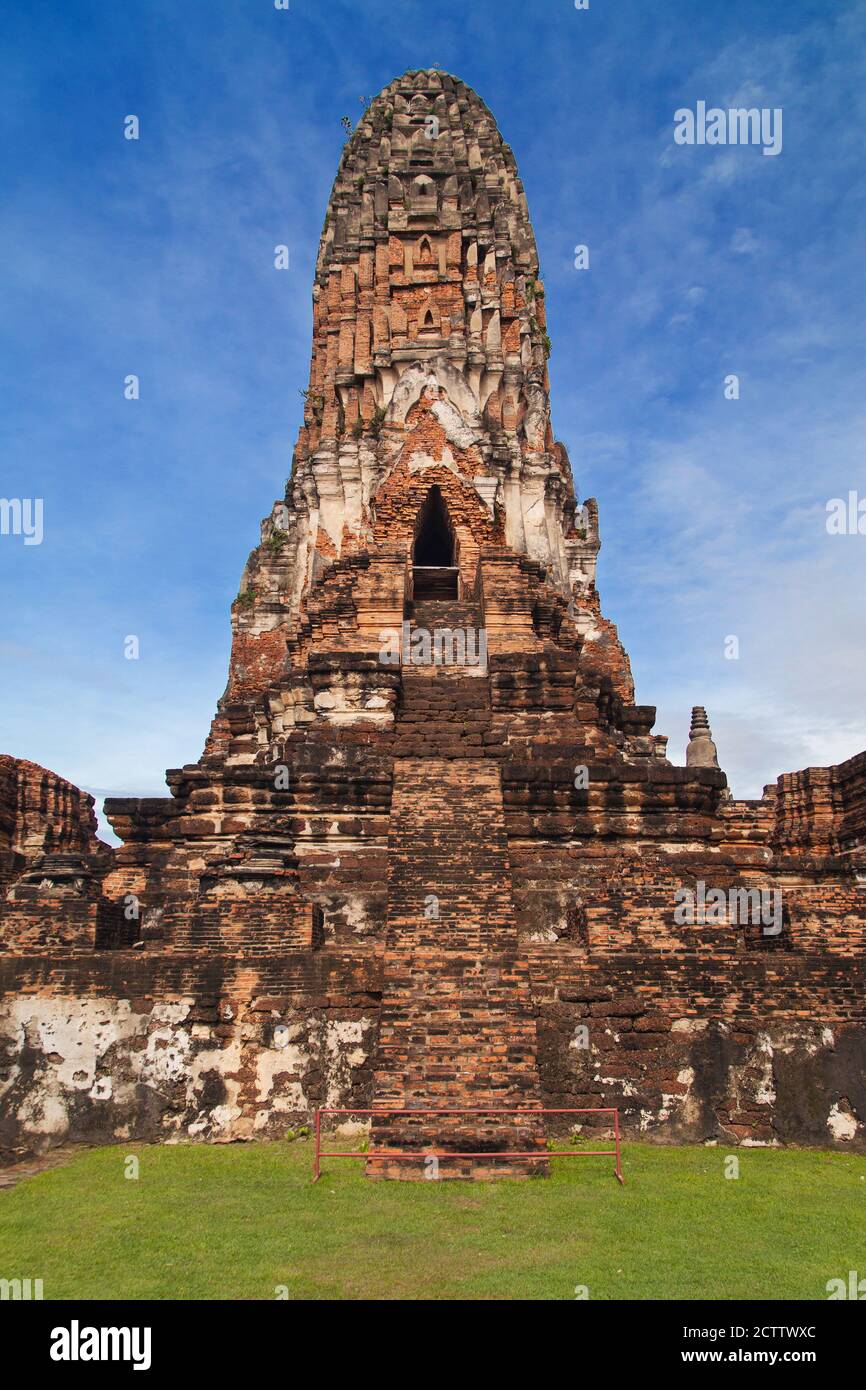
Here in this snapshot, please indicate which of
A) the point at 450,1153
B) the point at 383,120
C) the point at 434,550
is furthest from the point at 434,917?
the point at 383,120

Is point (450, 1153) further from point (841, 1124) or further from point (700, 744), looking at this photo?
point (700, 744)

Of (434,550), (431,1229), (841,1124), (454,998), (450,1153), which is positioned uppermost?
(434,550)

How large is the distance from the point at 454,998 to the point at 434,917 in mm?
1141

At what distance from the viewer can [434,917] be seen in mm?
10195

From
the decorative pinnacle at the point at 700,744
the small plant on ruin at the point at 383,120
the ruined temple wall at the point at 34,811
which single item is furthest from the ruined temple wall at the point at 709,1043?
the small plant on ruin at the point at 383,120

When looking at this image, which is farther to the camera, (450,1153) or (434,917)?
(434,917)

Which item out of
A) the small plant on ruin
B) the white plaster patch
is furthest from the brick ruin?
the small plant on ruin

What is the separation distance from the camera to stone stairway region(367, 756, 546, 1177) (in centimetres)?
796

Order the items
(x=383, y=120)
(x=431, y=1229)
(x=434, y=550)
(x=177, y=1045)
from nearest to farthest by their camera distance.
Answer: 1. (x=431, y=1229)
2. (x=177, y=1045)
3. (x=434, y=550)
4. (x=383, y=120)

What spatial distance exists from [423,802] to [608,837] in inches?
97.7

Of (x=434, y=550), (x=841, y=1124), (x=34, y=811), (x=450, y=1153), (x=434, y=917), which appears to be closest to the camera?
(x=450, y=1153)

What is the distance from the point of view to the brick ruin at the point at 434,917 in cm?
924

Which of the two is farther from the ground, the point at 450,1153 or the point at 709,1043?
the point at 709,1043

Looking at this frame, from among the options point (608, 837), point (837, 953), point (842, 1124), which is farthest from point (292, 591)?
point (842, 1124)
